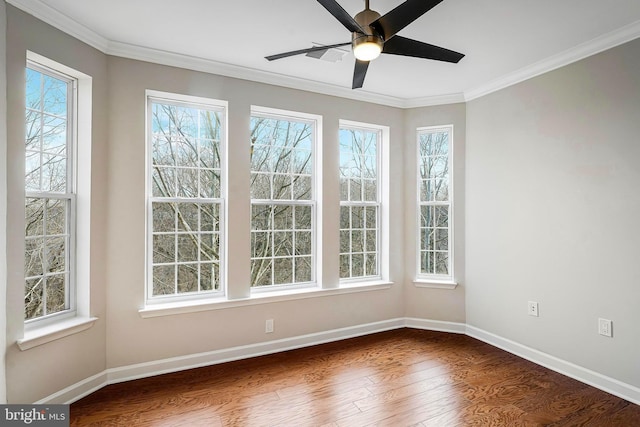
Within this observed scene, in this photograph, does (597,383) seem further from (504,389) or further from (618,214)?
(618,214)

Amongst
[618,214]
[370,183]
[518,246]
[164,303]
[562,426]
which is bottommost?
[562,426]

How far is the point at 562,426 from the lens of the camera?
2164 millimetres

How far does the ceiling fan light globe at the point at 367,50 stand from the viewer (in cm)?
178

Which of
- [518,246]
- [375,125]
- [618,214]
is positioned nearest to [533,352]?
[518,246]

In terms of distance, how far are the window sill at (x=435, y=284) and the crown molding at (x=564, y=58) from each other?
2152 millimetres

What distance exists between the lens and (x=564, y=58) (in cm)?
286

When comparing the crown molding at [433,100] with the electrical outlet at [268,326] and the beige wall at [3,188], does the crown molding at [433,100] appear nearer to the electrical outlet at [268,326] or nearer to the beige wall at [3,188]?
the electrical outlet at [268,326]

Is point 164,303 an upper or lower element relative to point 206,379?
upper

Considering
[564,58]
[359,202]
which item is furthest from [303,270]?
[564,58]

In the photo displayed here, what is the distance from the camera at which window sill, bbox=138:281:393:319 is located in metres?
2.85

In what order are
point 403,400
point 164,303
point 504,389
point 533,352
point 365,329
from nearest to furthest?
point 403,400 → point 504,389 → point 164,303 → point 533,352 → point 365,329

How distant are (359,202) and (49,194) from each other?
289 centimetres

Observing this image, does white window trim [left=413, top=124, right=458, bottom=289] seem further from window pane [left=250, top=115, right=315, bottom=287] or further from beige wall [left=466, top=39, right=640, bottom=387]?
window pane [left=250, top=115, right=315, bottom=287]

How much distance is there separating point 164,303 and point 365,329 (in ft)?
7.19
